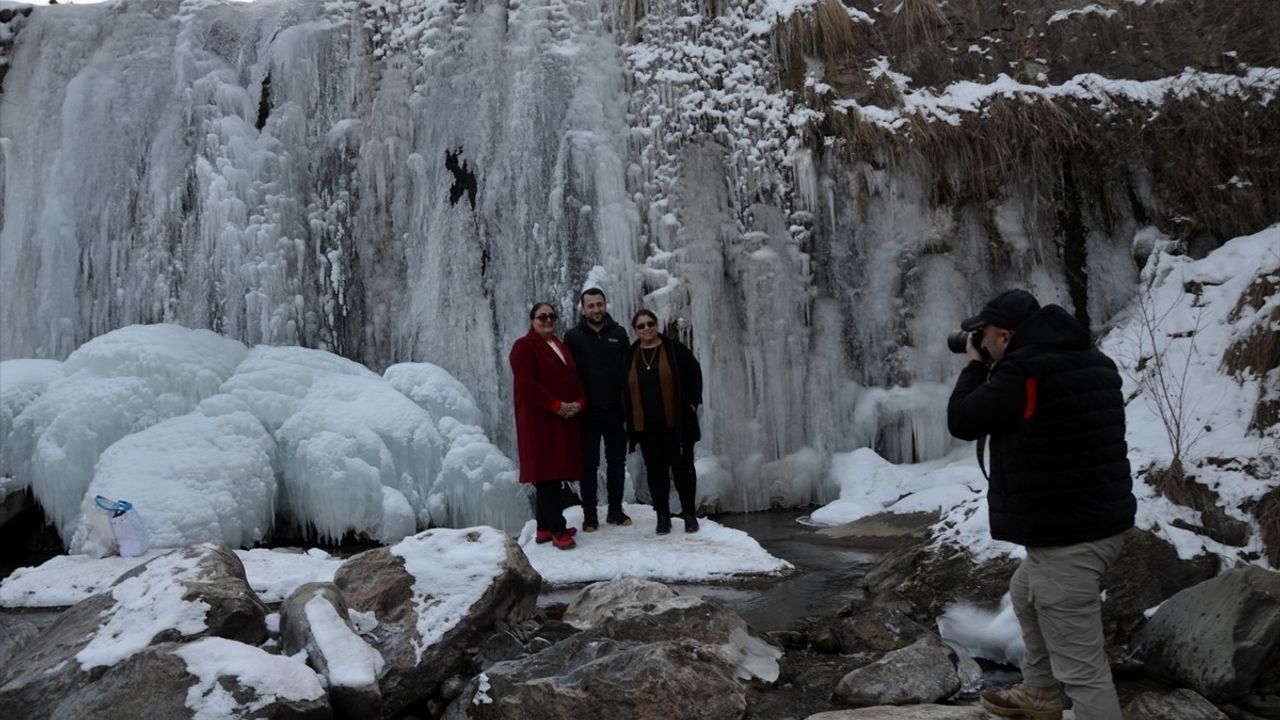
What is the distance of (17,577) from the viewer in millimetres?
6434

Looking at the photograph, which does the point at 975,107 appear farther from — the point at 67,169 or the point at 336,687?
the point at 67,169

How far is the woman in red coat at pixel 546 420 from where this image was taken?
6.46 meters

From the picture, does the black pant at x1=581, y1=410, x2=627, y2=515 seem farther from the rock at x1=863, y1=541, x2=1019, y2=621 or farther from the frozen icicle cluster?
the rock at x1=863, y1=541, x2=1019, y2=621

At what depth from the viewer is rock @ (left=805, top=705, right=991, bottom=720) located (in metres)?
3.60

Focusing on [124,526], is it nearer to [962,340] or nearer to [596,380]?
[596,380]

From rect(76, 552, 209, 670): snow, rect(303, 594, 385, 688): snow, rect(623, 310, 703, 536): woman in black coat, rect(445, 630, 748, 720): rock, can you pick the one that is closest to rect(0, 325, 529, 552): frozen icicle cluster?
rect(623, 310, 703, 536): woman in black coat

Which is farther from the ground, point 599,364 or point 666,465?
point 599,364

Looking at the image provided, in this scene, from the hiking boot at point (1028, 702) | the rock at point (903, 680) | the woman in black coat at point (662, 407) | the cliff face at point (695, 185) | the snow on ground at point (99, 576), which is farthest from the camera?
the cliff face at point (695, 185)

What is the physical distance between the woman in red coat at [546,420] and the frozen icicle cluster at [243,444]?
164 cm

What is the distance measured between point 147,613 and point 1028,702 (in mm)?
3678

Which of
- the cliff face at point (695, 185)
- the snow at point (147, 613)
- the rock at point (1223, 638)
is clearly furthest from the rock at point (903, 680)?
the cliff face at point (695, 185)

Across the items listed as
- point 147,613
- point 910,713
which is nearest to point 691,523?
point 910,713

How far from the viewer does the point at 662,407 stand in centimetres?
662

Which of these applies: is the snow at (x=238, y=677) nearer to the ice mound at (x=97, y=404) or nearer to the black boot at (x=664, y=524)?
the black boot at (x=664, y=524)
